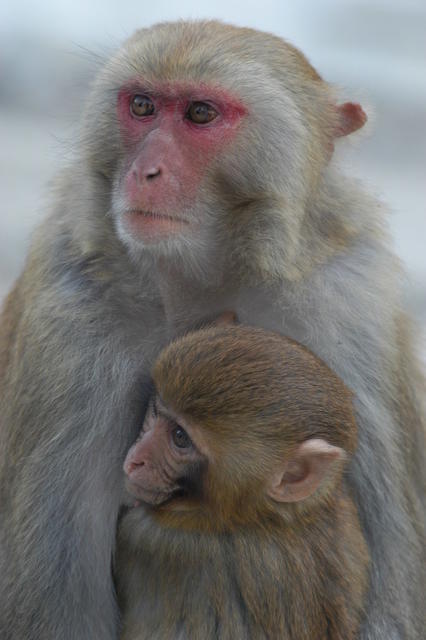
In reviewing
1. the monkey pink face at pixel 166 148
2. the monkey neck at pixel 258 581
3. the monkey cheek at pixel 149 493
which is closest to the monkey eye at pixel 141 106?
the monkey pink face at pixel 166 148

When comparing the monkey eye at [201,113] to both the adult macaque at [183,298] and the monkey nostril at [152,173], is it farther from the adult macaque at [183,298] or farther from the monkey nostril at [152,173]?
the monkey nostril at [152,173]

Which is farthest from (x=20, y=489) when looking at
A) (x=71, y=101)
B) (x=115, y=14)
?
(x=115, y=14)

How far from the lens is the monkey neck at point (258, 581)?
142 inches

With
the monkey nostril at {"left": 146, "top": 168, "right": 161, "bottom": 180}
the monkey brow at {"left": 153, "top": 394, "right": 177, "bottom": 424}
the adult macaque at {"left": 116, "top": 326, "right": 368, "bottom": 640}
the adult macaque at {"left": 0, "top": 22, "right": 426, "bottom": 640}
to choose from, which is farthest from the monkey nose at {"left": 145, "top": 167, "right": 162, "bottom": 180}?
the monkey brow at {"left": 153, "top": 394, "right": 177, "bottom": 424}

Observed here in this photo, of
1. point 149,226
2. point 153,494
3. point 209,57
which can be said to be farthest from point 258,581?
point 209,57

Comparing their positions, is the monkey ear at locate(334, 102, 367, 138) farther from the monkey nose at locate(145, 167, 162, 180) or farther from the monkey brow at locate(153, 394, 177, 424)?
the monkey brow at locate(153, 394, 177, 424)

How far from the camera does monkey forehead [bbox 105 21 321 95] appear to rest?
12.1ft

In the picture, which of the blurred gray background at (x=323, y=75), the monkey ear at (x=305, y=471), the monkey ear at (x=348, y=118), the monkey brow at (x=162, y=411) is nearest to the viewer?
the monkey ear at (x=305, y=471)

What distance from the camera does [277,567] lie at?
A: 11.8 feet

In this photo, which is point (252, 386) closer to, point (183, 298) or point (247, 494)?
point (247, 494)

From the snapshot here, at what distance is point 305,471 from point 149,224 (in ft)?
2.44

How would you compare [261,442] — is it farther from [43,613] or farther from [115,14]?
[115,14]

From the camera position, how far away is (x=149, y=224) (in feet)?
11.7

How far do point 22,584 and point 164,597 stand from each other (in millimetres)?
397
